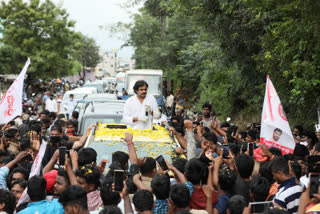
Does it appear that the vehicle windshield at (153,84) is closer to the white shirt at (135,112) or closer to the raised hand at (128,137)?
the white shirt at (135,112)

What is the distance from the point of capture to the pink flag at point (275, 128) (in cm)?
668

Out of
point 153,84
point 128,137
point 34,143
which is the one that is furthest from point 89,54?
point 128,137

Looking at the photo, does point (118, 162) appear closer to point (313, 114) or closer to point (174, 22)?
point (313, 114)

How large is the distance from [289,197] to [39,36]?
42124 mm

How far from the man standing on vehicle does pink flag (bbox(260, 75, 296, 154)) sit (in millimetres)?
2094

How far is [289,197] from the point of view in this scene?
15.9 feet

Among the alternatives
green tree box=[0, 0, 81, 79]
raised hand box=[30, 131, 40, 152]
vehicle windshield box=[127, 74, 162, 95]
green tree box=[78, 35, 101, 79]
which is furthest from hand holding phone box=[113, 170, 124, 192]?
green tree box=[78, 35, 101, 79]

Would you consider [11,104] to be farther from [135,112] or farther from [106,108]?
[106,108]

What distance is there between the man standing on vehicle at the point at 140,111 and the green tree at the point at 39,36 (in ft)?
117

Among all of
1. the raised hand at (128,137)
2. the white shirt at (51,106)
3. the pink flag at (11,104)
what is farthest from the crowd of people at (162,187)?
the white shirt at (51,106)

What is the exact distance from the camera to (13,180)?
5848 mm

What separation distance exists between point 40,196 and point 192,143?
291 centimetres

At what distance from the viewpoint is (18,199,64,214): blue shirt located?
4631 millimetres

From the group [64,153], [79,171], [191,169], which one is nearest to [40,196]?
[79,171]
